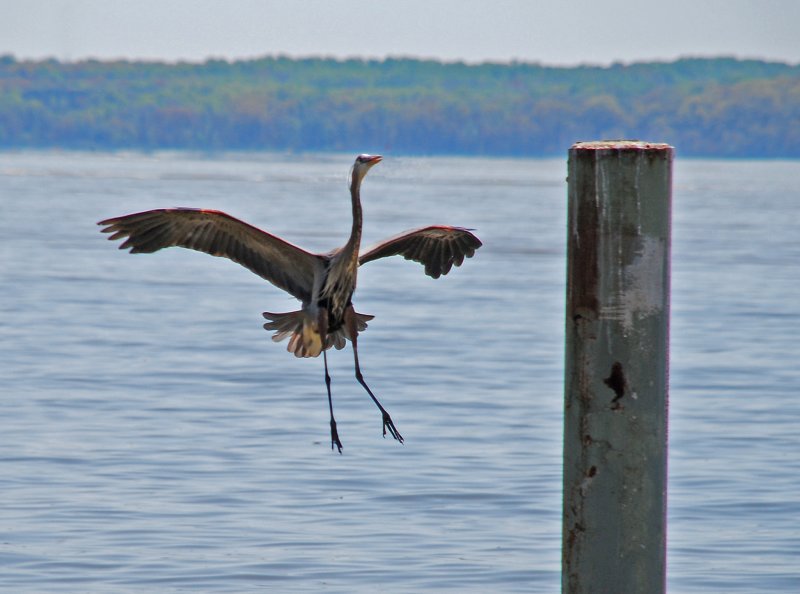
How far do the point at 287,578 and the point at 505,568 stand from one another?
1.33 m

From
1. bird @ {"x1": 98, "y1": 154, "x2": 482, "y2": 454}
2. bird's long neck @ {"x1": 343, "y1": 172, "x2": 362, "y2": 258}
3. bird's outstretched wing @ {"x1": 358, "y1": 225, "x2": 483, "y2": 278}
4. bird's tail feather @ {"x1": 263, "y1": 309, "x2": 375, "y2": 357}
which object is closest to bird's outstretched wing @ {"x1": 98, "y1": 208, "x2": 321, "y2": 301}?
bird @ {"x1": 98, "y1": 154, "x2": 482, "y2": 454}

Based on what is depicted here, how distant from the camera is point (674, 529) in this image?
1076 cm

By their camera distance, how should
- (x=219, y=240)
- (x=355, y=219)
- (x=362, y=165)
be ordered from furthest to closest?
(x=219, y=240) < (x=355, y=219) < (x=362, y=165)

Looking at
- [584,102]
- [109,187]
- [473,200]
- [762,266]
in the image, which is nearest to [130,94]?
[584,102]

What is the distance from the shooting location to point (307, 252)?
834cm

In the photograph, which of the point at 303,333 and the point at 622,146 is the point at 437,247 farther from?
the point at 622,146

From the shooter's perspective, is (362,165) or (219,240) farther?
(219,240)

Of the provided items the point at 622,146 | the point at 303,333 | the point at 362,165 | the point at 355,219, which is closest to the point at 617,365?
the point at 622,146

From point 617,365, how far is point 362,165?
7.22ft

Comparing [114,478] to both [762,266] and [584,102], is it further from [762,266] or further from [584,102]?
[584,102]

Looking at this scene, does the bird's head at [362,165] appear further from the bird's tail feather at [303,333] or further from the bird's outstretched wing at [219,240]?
the bird's tail feather at [303,333]

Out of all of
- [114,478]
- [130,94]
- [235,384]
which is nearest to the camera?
[114,478]

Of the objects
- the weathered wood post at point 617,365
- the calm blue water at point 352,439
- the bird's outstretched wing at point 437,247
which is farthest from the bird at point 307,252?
the weathered wood post at point 617,365

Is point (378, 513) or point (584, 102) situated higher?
point (584, 102)
